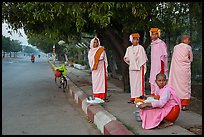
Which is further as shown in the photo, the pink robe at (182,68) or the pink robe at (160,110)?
the pink robe at (182,68)

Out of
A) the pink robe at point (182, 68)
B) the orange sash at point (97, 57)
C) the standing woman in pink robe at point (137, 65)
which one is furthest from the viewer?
the orange sash at point (97, 57)

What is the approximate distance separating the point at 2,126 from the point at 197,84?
7.22m

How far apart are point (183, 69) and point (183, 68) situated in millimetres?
23

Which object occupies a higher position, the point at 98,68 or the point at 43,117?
the point at 98,68

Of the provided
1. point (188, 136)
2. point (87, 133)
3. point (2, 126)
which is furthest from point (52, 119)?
point (188, 136)

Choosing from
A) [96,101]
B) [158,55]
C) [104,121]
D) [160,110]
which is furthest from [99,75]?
[160,110]

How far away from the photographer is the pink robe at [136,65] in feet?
25.2

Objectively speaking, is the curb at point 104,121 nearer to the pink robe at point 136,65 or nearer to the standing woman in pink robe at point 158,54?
the pink robe at point 136,65

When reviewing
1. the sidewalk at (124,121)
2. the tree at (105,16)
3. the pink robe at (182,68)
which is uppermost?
the tree at (105,16)

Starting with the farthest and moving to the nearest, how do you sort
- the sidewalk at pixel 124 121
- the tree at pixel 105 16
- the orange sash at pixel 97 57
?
the orange sash at pixel 97 57 < the tree at pixel 105 16 < the sidewalk at pixel 124 121

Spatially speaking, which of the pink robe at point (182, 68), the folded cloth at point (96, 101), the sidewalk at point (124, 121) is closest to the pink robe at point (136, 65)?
the sidewalk at point (124, 121)

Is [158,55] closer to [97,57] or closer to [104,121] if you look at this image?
[97,57]

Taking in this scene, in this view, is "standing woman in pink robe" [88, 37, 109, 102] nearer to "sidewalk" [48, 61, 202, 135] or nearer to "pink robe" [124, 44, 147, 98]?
"sidewalk" [48, 61, 202, 135]

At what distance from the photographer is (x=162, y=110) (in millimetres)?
5031
